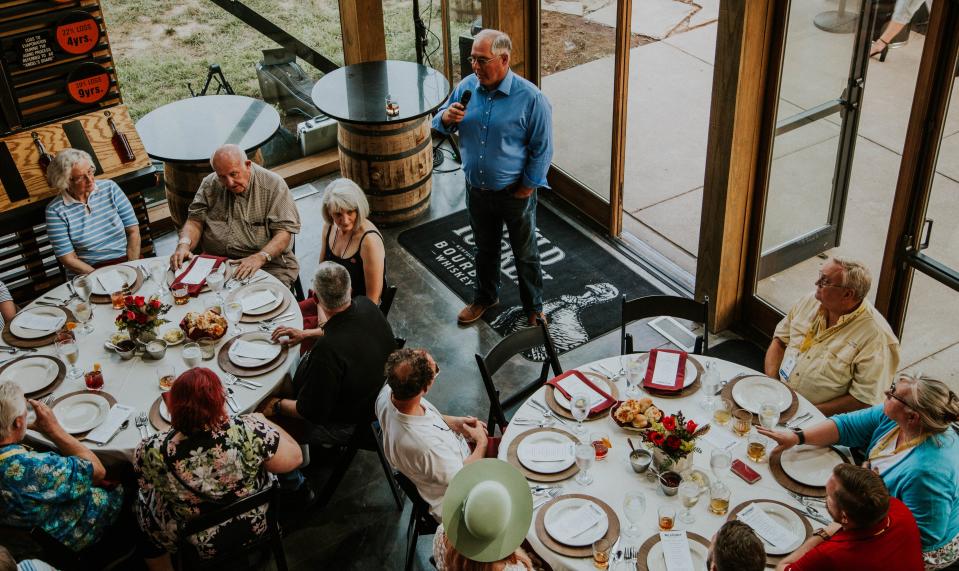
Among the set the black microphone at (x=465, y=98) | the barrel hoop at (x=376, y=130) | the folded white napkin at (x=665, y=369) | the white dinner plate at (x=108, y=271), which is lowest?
the folded white napkin at (x=665, y=369)

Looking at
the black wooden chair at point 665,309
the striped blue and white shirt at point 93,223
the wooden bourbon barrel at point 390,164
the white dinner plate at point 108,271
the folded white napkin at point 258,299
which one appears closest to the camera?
the black wooden chair at point 665,309

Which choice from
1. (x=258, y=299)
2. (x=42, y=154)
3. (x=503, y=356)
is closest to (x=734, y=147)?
(x=503, y=356)

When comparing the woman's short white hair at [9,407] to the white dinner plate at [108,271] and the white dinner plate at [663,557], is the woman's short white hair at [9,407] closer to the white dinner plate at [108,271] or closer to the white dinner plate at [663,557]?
the white dinner plate at [108,271]

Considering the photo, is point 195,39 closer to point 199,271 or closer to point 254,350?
point 199,271

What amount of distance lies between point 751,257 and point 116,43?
17.0ft

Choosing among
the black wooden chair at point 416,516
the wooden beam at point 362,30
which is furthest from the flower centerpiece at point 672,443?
the wooden beam at point 362,30

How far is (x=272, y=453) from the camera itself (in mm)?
3625

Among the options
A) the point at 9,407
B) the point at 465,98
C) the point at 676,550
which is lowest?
the point at 676,550

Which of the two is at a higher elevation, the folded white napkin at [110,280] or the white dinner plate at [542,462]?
the folded white napkin at [110,280]

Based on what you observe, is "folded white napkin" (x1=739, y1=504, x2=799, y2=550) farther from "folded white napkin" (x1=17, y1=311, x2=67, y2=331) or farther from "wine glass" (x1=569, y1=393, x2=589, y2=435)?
"folded white napkin" (x1=17, y1=311, x2=67, y2=331)

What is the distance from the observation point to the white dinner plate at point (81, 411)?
155 inches

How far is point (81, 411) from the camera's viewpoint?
401 centimetres

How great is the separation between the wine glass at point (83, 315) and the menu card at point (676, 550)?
307 cm

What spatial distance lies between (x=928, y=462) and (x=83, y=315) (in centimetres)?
398
